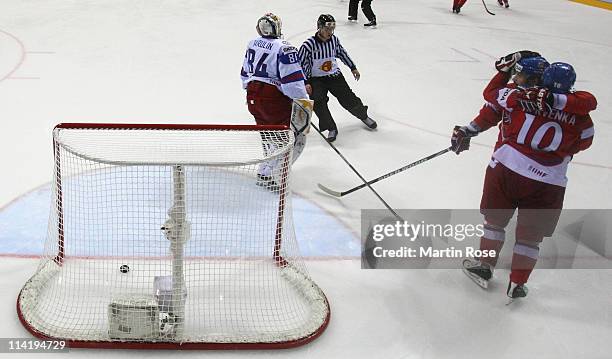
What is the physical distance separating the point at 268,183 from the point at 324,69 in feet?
5.60

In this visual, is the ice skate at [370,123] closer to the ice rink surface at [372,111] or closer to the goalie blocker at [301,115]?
the ice rink surface at [372,111]

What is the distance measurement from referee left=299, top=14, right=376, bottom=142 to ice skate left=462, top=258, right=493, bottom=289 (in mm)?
1817

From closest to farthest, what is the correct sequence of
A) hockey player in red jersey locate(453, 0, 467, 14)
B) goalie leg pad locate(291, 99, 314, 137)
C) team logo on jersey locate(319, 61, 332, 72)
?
goalie leg pad locate(291, 99, 314, 137)
team logo on jersey locate(319, 61, 332, 72)
hockey player in red jersey locate(453, 0, 467, 14)

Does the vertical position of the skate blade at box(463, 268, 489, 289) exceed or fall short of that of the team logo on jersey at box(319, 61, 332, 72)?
it falls short

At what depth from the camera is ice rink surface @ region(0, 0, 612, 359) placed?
3.00 m

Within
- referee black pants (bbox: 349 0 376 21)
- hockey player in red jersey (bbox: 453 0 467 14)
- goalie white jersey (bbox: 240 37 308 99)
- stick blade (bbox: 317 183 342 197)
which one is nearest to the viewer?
goalie white jersey (bbox: 240 37 308 99)

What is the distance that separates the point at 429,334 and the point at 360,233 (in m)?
0.90

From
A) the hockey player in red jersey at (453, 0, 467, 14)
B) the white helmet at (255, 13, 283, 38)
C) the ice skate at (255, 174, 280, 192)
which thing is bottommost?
the ice skate at (255, 174, 280, 192)

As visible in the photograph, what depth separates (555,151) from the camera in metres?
2.93

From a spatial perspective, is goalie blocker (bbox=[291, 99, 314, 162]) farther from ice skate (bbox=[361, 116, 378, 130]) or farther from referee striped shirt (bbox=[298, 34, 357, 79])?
ice skate (bbox=[361, 116, 378, 130])

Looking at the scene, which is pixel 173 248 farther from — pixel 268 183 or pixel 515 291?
pixel 515 291

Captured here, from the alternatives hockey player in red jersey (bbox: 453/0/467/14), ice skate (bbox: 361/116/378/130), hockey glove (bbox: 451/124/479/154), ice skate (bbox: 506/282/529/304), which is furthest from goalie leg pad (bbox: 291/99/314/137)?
hockey player in red jersey (bbox: 453/0/467/14)

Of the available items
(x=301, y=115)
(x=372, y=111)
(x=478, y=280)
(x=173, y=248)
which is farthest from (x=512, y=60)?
(x=372, y=111)

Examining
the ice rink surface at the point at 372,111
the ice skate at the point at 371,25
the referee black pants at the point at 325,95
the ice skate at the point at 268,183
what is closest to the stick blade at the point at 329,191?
the ice rink surface at the point at 372,111
